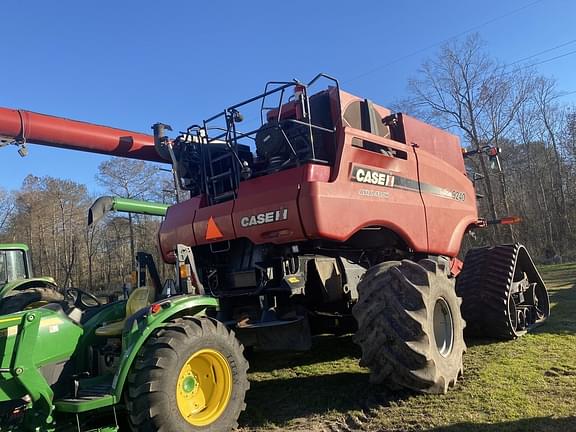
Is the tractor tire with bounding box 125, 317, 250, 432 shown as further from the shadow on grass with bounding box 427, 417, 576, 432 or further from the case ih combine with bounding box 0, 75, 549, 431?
the shadow on grass with bounding box 427, 417, 576, 432

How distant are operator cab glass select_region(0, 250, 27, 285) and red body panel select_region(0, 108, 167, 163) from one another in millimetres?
2619

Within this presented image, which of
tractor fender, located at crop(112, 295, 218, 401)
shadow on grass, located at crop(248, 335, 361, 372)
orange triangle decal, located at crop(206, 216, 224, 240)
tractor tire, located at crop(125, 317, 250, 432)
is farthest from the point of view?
shadow on grass, located at crop(248, 335, 361, 372)

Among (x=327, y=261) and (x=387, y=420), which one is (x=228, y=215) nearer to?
(x=327, y=261)

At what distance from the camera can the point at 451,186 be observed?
7391 mm

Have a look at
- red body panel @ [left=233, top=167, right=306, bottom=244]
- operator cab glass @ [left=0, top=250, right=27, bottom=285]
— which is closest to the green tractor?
red body panel @ [left=233, top=167, right=306, bottom=244]

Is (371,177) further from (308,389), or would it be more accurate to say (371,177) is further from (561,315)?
(561,315)

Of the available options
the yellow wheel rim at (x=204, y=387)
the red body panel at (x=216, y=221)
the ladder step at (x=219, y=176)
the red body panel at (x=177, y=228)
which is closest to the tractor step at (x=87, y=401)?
the yellow wheel rim at (x=204, y=387)

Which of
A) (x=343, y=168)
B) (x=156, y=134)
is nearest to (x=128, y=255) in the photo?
(x=156, y=134)

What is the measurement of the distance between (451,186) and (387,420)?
413 cm

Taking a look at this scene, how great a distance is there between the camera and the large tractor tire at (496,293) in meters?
7.25

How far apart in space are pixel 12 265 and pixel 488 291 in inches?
377

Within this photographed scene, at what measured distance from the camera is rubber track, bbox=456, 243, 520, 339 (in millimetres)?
7223

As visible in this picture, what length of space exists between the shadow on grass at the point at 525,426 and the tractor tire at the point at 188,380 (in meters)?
1.67

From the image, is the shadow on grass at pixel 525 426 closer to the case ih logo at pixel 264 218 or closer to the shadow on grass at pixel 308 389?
the shadow on grass at pixel 308 389
